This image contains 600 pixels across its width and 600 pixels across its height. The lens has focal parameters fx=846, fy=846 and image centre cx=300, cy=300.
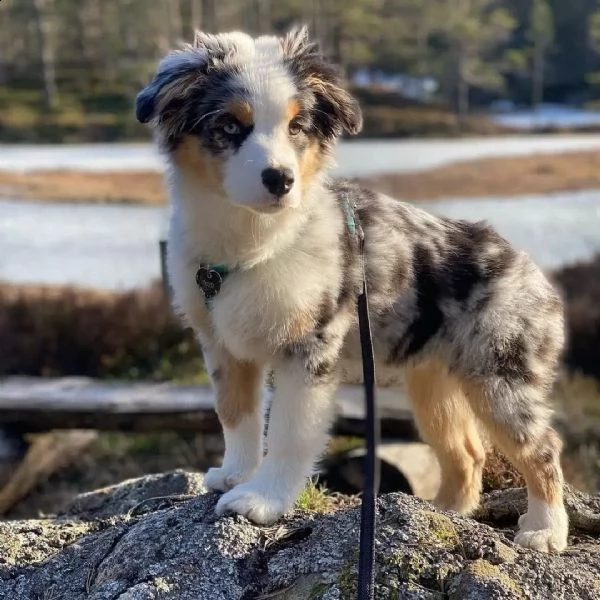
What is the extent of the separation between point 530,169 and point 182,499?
668 cm

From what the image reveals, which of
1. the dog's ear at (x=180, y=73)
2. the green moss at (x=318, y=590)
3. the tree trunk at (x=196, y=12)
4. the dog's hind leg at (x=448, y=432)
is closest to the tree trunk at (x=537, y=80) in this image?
the tree trunk at (x=196, y=12)

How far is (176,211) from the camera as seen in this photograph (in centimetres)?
328

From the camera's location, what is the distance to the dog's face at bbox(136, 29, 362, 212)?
9.37 feet

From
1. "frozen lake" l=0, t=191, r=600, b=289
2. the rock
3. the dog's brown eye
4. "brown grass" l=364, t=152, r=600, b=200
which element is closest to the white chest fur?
the dog's brown eye

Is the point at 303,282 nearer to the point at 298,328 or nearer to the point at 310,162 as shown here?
the point at 298,328

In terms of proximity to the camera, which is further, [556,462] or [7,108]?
[7,108]

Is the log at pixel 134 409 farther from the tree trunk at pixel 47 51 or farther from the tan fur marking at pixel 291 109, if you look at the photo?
the tan fur marking at pixel 291 109

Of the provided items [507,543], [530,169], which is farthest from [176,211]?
[530,169]

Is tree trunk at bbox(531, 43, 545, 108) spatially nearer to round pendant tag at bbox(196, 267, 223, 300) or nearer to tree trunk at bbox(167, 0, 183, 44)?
tree trunk at bbox(167, 0, 183, 44)

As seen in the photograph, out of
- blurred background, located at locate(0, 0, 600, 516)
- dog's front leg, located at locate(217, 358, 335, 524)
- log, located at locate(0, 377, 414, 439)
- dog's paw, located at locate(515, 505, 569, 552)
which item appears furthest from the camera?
blurred background, located at locate(0, 0, 600, 516)

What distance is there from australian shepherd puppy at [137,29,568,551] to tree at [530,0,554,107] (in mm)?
6191

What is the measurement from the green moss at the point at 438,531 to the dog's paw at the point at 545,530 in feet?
1.34

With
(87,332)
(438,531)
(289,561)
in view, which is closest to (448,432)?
(438,531)

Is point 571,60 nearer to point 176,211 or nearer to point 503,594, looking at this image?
point 176,211
